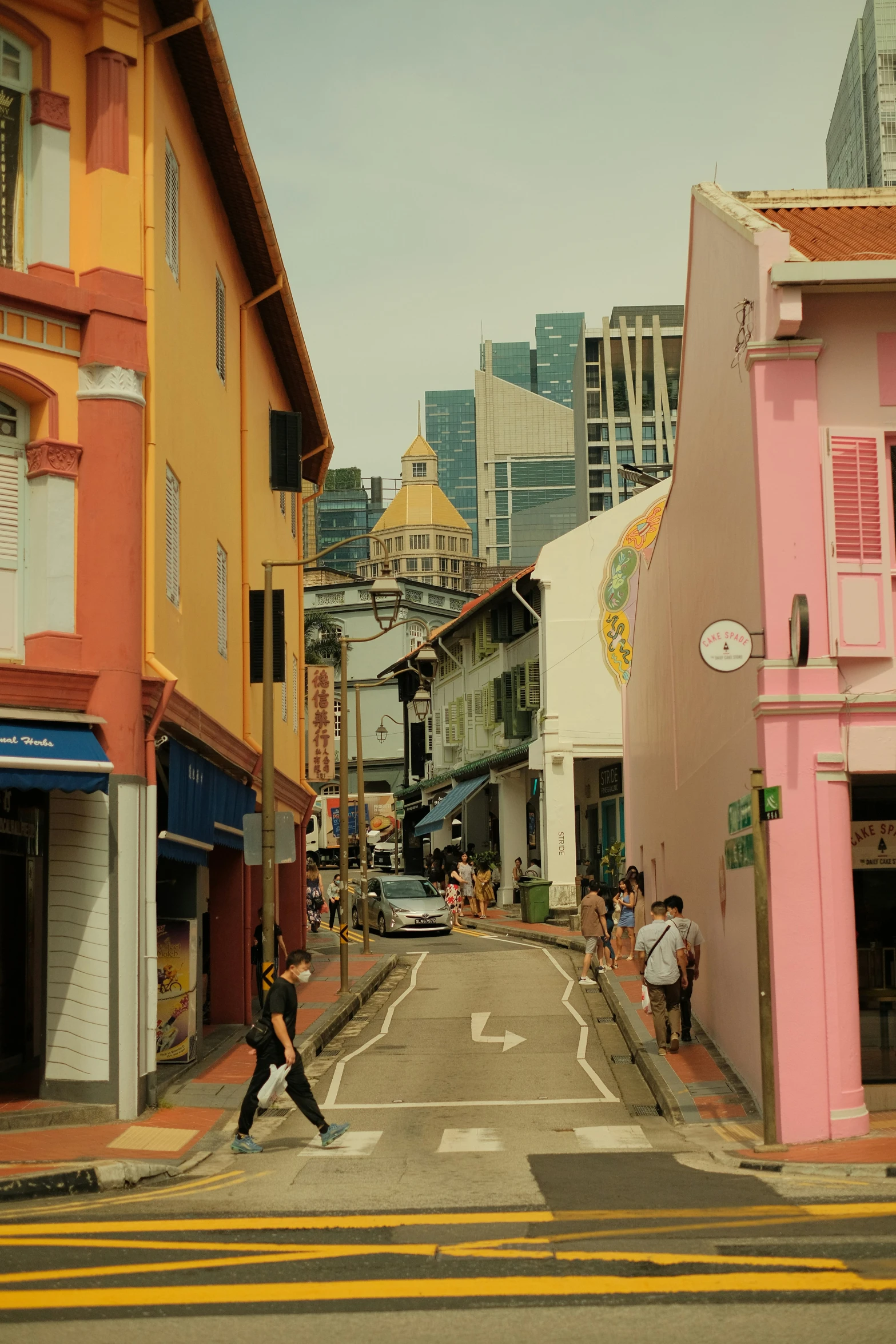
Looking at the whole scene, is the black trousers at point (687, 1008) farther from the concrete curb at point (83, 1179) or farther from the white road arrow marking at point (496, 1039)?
the concrete curb at point (83, 1179)

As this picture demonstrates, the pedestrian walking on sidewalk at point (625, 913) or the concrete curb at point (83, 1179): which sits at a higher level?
the pedestrian walking on sidewalk at point (625, 913)

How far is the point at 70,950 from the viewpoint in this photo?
49.8ft

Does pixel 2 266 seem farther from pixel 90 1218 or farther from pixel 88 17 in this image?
pixel 90 1218

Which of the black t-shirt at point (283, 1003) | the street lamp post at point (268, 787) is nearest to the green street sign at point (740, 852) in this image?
the black t-shirt at point (283, 1003)

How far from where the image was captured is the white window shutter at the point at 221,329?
2184 cm

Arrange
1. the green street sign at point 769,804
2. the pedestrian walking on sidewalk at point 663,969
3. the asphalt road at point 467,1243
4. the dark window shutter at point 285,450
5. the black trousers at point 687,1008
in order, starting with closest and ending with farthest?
1. the asphalt road at point 467,1243
2. the green street sign at point 769,804
3. the pedestrian walking on sidewalk at point 663,969
4. the black trousers at point 687,1008
5. the dark window shutter at point 285,450

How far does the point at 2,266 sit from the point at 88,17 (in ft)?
9.54

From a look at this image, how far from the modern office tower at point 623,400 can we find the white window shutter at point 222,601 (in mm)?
97946

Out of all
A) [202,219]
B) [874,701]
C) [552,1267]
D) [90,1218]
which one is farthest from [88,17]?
[552,1267]

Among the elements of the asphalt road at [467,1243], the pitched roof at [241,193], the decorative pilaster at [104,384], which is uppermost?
the pitched roof at [241,193]

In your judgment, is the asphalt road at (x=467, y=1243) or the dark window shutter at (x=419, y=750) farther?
the dark window shutter at (x=419, y=750)

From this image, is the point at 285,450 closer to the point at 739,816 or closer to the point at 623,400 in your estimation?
the point at 739,816

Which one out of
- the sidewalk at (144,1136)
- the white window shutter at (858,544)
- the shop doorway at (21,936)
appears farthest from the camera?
the shop doorway at (21,936)

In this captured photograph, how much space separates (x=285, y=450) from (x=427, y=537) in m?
152
